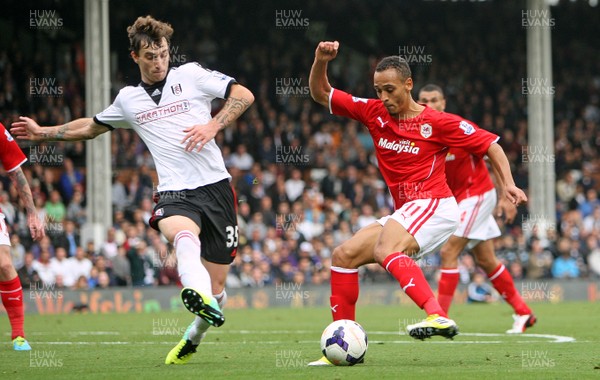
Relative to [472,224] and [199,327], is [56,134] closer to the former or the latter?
[199,327]

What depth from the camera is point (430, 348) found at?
9719 mm

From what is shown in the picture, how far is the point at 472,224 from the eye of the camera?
1184 centimetres

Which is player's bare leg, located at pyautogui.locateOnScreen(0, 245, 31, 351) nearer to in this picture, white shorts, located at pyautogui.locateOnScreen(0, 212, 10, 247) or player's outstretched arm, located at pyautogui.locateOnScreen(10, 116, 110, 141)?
white shorts, located at pyautogui.locateOnScreen(0, 212, 10, 247)

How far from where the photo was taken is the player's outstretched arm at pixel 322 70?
8.30 metres

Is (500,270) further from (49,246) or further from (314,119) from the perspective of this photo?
(314,119)

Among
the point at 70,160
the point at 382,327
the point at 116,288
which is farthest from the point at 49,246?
the point at 382,327

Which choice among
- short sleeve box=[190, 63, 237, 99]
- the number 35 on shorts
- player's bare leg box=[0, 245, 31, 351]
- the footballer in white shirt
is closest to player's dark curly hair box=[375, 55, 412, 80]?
the footballer in white shirt

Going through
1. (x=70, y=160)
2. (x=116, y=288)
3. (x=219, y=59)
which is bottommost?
(x=116, y=288)

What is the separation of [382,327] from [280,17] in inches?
679

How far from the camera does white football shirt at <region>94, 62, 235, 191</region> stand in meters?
8.18

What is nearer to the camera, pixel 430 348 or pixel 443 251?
pixel 430 348

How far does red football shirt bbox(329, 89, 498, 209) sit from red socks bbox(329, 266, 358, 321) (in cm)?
74

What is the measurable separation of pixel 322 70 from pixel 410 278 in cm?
184

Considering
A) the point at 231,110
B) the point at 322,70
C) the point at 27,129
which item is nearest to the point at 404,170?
the point at 322,70
